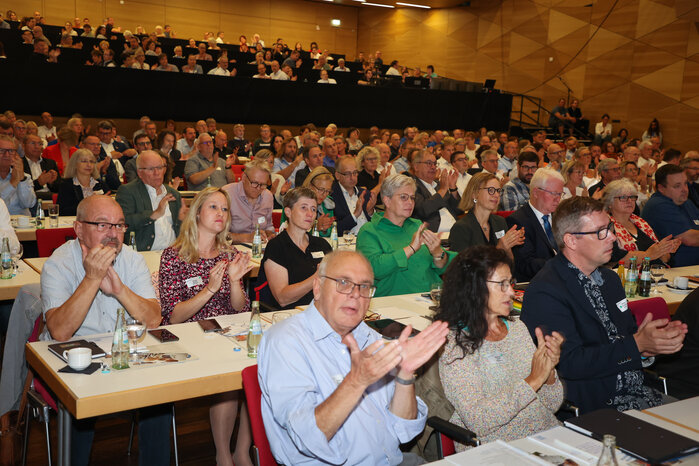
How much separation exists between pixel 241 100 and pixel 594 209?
11774 millimetres

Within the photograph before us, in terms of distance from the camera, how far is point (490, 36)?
1938 centimetres

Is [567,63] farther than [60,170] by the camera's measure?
Yes

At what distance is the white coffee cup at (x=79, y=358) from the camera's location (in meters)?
2.46

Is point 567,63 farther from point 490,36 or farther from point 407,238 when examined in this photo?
point 407,238


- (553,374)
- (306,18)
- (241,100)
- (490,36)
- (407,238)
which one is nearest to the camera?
(553,374)

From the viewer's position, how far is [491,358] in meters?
2.45

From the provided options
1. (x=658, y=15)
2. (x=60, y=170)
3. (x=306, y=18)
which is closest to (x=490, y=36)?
(x=658, y=15)

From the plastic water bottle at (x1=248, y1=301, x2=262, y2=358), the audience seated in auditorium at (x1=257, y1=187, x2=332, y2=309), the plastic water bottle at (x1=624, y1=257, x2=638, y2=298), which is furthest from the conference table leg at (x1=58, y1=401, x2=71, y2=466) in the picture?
the plastic water bottle at (x1=624, y1=257, x2=638, y2=298)

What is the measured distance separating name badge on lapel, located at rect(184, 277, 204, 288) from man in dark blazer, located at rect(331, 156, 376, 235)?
117 inches

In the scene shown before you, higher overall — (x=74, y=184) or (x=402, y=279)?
(x=74, y=184)

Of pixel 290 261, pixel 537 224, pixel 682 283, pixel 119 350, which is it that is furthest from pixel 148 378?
pixel 682 283

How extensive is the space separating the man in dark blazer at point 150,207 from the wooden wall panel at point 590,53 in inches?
526

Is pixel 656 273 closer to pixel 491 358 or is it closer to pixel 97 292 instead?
pixel 491 358

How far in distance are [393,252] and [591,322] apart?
1403 mm
